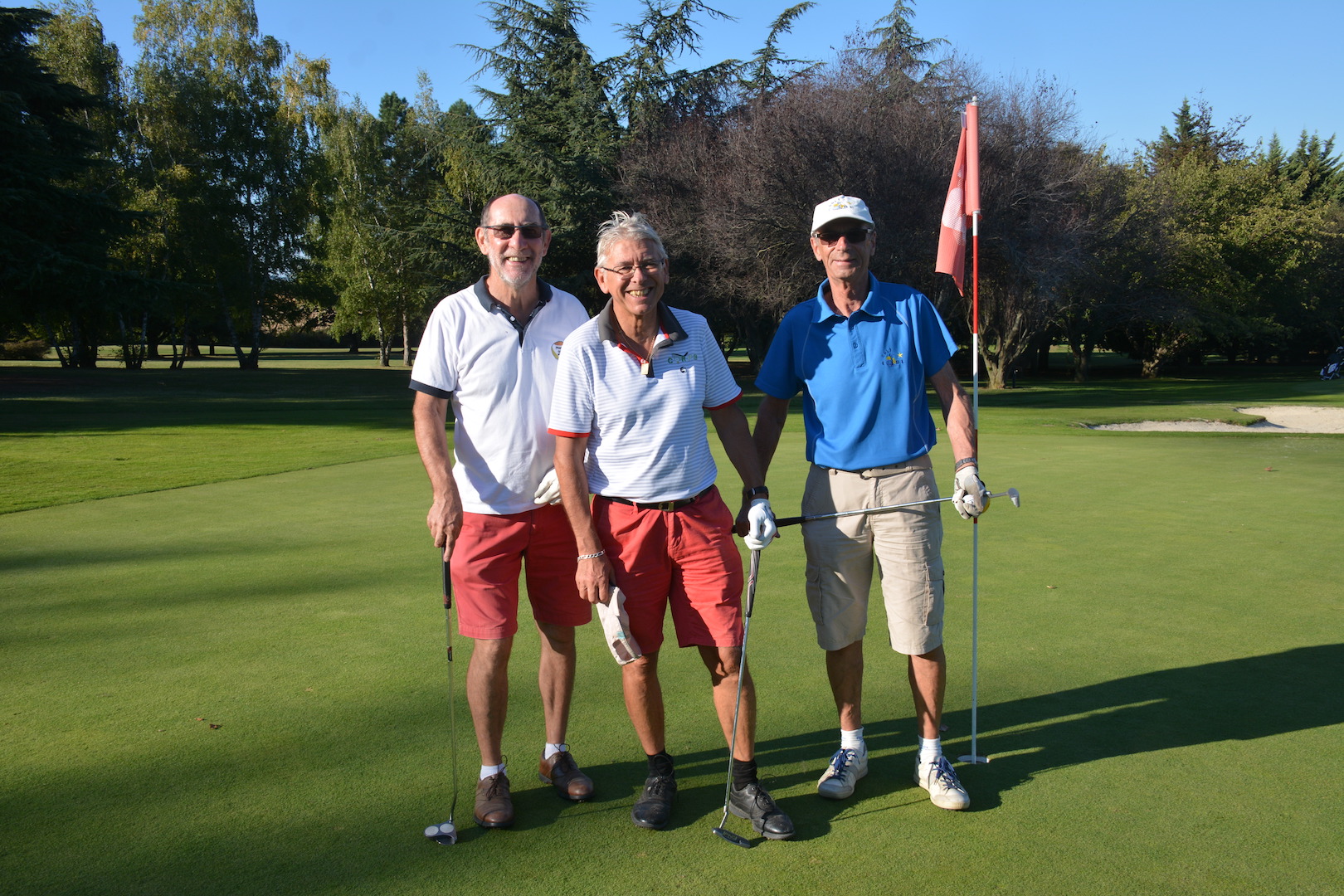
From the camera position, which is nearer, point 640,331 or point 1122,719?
point 640,331

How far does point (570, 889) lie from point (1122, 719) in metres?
2.34

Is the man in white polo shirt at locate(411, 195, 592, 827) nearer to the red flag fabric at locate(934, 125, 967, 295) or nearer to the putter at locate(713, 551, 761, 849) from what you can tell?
the putter at locate(713, 551, 761, 849)

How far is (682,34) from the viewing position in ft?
99.8

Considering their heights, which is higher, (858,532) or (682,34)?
(682,34)

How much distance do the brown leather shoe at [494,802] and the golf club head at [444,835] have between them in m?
0.14

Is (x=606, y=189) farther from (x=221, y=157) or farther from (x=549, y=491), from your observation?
(x=549, y=491)

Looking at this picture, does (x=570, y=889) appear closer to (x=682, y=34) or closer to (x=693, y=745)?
(x=693, y=745)

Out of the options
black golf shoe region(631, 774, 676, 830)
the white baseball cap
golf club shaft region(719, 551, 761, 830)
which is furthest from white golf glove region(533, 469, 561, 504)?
the white baseball cap

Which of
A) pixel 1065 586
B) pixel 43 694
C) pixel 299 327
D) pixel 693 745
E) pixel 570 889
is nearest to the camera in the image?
pixel 570 889

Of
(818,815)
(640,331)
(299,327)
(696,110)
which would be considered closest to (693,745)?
(818,815)

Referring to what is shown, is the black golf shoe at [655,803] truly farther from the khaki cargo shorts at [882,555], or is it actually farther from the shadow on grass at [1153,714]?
the shadow on grass at [1153,714]

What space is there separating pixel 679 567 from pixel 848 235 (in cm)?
129

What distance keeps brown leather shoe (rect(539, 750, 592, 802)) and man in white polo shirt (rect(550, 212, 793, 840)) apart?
223 millimetres

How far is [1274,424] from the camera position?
17.9 metres
